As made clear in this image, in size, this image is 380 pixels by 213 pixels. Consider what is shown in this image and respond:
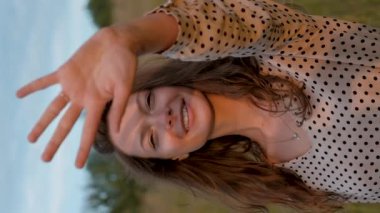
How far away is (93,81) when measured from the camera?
0.57 metres

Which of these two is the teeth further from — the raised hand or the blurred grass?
the raised hand

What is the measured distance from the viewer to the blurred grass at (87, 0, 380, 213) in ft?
5.14

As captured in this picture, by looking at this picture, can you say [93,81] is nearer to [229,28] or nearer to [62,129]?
[62,129]

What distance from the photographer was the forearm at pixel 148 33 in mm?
571

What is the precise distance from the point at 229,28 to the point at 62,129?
0.22m

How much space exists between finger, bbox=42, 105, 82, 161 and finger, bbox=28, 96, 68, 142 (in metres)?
0.01

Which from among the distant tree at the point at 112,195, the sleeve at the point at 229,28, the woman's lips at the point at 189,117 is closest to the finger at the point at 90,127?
the sleeve at the point at 229,28

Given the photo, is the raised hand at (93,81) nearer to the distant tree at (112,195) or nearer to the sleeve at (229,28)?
the sleeve at (229,28)

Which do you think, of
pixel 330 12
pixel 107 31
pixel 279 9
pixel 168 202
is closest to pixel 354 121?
pixel 279 9

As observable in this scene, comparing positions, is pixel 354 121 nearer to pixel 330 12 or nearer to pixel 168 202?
pixel 330 12

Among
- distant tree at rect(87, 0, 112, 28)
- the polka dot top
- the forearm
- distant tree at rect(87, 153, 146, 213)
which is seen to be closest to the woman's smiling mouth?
the polka dot top

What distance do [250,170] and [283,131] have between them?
11 cm

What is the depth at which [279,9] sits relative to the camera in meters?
0.80

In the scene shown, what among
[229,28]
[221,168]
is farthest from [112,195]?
[229,28]
